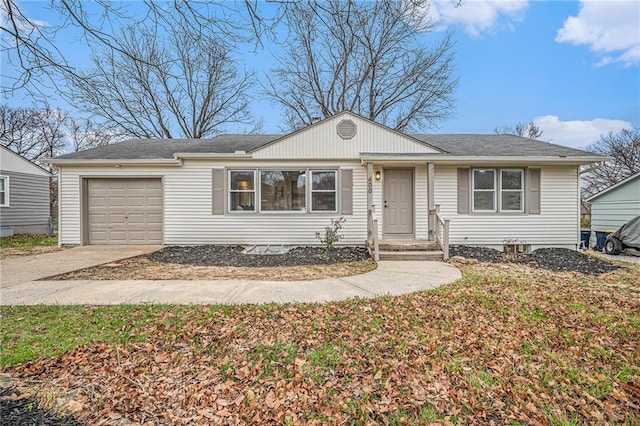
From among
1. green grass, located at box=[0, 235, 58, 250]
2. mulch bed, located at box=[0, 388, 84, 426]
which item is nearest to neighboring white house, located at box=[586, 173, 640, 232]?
mulch bed, located at box=[0, 388, 84, 426]

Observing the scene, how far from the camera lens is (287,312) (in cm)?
379

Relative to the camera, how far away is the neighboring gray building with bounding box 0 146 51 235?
13.7 metres

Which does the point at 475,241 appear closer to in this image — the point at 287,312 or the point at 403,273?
the point at 403,273

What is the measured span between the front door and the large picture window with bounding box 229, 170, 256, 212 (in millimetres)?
4081

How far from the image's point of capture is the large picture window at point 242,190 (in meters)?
9.43

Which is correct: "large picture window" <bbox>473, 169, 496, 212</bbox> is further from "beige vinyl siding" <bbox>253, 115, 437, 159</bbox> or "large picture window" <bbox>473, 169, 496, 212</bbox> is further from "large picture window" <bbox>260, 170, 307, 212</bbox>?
"large picture window" <bbox>260, 170, 307, 212</bbox>

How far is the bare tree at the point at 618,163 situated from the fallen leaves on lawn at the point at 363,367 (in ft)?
81.8

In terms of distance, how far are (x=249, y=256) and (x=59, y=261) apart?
4318 mm

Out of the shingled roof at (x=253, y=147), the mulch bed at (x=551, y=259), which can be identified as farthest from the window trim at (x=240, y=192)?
the mulch bed at (x=551, y=259)

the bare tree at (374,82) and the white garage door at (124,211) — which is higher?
the bare tree at (374,82)

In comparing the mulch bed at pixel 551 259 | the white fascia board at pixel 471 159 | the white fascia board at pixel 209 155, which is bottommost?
the mulch bed at pixel 551 259

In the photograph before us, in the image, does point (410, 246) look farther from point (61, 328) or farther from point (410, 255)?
point (61, 328)

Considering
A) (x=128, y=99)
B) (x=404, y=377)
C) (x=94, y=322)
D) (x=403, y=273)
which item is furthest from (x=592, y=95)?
(x=128, y=99)

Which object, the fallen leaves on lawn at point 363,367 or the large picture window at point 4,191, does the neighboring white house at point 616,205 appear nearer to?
the fallen leaves on lawn at point 363,367
